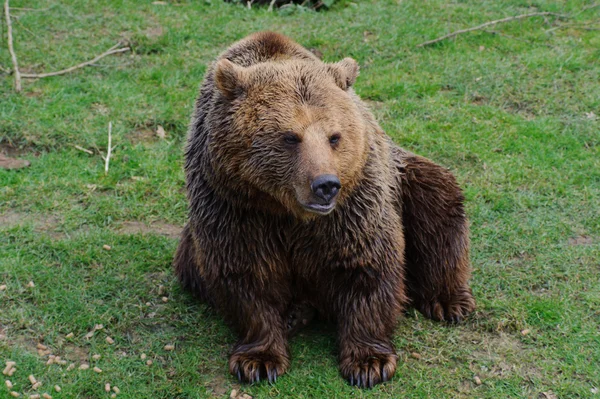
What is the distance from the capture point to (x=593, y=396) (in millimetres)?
5355

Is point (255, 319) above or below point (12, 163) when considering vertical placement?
above

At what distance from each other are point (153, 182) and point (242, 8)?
4154mm

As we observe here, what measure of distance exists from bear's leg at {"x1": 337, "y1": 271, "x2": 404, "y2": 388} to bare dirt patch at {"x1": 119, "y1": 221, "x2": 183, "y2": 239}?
227 centimetres

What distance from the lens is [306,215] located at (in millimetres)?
5148

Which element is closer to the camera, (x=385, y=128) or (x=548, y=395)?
(x=548, y=395)

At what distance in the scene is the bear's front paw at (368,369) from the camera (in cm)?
551

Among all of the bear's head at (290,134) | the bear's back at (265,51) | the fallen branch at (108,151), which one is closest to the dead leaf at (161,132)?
the fallen branch at (108,151)

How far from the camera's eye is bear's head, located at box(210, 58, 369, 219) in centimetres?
486

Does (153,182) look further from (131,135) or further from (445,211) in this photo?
(445,211)

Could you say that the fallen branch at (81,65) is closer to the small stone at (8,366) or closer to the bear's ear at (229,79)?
the small stone at (8,366)

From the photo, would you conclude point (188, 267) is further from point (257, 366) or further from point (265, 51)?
point (265, 51)

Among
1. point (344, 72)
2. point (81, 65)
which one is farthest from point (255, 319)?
point (81, 65)

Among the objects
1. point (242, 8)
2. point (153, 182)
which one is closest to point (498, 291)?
point (153, 182)

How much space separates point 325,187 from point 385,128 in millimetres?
4136
